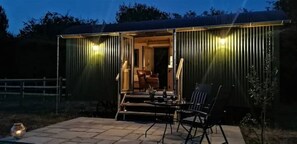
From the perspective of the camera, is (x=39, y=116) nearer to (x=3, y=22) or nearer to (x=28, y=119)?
(x=28, y=119)

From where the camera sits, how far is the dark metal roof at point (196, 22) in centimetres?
795

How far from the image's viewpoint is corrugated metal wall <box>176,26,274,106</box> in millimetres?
8125

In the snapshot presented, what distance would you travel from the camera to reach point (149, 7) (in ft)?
93.3

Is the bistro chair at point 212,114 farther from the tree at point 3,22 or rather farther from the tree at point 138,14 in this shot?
the tree at point 138,14

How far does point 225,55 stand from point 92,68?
157 inches

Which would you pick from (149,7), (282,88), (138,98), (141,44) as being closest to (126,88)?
(138,98)

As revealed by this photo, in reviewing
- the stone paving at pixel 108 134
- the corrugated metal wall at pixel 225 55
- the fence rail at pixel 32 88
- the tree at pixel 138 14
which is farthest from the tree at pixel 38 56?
the stone paving at pixel 108 134

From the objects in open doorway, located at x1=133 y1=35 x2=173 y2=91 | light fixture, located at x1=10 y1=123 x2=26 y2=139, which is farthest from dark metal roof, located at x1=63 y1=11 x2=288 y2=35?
light fixture, located at x1=10 y1=123 x2=26 y2=139

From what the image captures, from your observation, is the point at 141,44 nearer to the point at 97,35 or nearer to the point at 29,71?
the point at 97,35

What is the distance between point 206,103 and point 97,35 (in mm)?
4241

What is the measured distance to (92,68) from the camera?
32.9ft

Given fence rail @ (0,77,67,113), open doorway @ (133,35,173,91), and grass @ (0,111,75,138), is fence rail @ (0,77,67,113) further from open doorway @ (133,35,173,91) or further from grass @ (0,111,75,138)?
open doorway @ (133,35,173,91)

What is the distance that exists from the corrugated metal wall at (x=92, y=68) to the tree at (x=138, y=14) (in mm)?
16605

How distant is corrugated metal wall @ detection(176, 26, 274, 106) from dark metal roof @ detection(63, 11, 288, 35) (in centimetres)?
25
